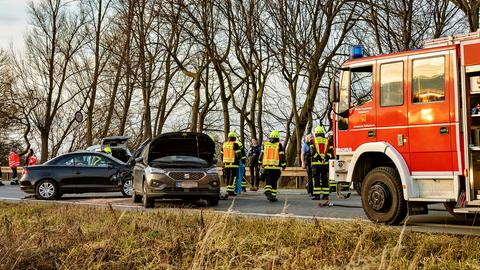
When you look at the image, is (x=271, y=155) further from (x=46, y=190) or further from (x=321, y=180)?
(x=46, y=190)

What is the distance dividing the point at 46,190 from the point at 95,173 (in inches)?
58.5

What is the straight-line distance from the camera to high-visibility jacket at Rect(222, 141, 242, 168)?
1766 cm

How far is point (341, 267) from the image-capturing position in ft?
18.6

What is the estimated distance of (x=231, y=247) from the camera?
22.3 feet

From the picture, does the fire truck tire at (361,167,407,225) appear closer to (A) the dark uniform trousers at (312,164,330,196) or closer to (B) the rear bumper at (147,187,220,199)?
(B) the rear bumper at (147,187,220,199)

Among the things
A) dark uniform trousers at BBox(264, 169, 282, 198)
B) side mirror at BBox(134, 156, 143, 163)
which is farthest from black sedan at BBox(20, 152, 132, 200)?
dark uniform trousers at BBox(264, 169, 282, 198)

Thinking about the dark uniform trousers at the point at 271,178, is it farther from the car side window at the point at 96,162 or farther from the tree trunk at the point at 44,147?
the tree trunk at the point at 44,147

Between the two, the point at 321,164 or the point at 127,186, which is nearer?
the point at 321,164

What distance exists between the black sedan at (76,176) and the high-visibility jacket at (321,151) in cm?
585

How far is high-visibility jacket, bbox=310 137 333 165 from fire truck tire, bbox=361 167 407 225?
5555 mm

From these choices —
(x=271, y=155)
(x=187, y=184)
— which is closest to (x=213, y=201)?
(x=187, y=184)

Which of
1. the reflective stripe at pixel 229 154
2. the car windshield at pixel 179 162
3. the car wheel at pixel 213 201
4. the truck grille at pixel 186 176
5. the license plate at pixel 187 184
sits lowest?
the car wheel at pixel 213 201

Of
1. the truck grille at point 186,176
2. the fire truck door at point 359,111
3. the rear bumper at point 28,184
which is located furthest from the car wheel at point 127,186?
the fire truck door at point 359,111

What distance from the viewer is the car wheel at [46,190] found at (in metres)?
17.7
